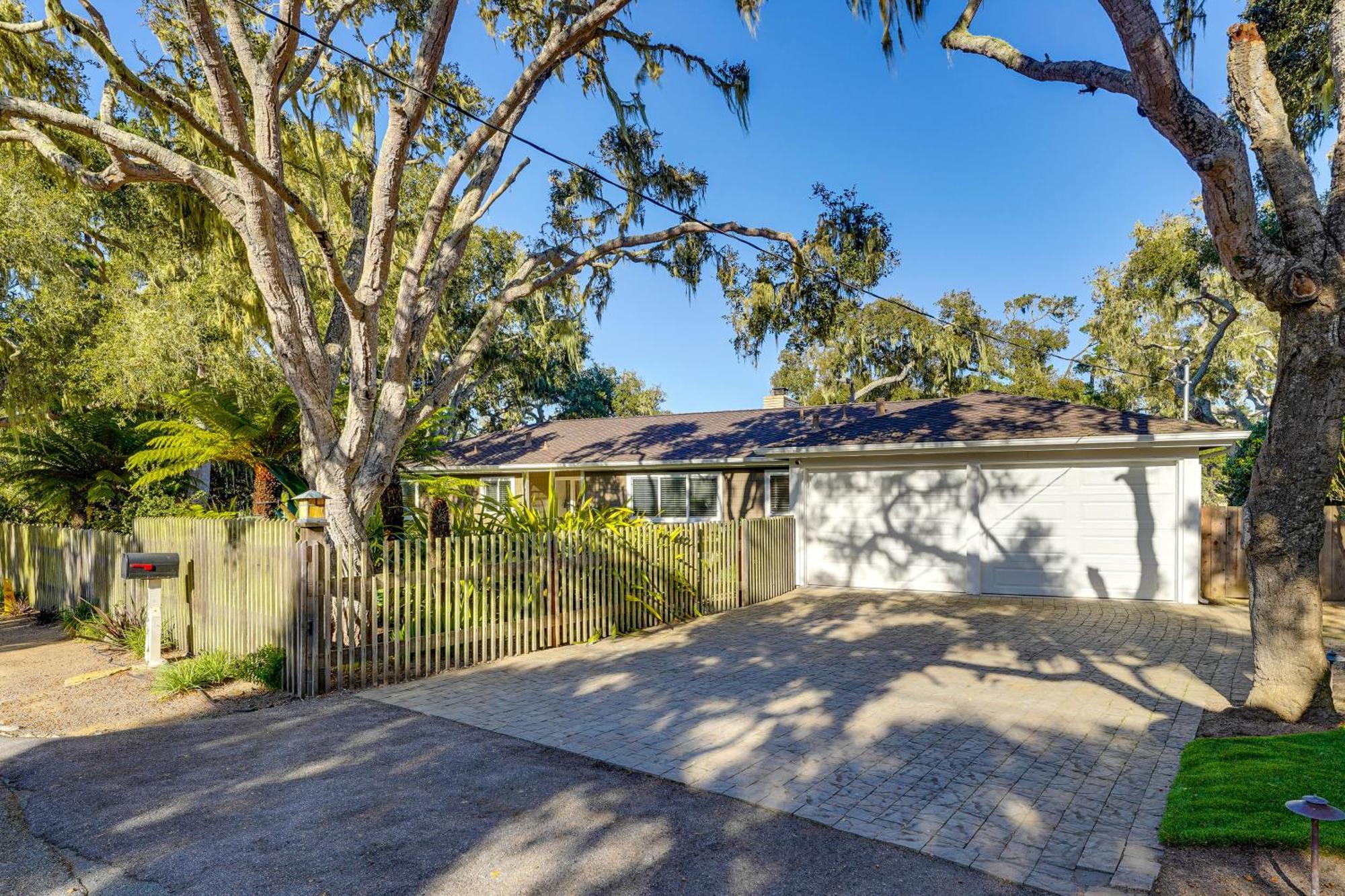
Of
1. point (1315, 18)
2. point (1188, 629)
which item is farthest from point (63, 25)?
point (1315, 18)

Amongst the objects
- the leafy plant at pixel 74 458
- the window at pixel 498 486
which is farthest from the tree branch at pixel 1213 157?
the window at pixel 498 486

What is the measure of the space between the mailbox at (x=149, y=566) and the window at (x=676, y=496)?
9266 mm

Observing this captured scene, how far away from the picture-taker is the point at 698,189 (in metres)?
12.2

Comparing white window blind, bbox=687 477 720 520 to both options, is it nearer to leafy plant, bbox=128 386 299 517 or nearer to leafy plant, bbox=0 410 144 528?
leafy plant, bbox=128 386 299 517

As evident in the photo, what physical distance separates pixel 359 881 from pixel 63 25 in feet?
30.8

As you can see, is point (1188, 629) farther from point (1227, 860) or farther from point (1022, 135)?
point (1022, 135)

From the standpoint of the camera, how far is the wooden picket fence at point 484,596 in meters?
6.52

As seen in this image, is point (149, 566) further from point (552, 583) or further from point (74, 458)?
point (74, 458)

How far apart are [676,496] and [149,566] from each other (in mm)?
10297

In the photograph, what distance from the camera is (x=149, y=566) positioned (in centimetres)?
738

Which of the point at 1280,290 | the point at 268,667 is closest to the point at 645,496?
the point at 268,667

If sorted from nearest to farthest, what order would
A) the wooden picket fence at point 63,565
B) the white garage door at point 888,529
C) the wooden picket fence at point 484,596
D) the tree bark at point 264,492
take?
the wooden picket fence at point 484,596, the wooden picket fence at point 63,565, the tree bark at point 264,492, the white garage door at point 888,529

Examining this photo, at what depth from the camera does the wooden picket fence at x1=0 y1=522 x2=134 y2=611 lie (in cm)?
951

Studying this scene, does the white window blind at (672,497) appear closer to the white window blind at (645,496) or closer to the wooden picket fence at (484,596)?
the white window blind at (645,496)
